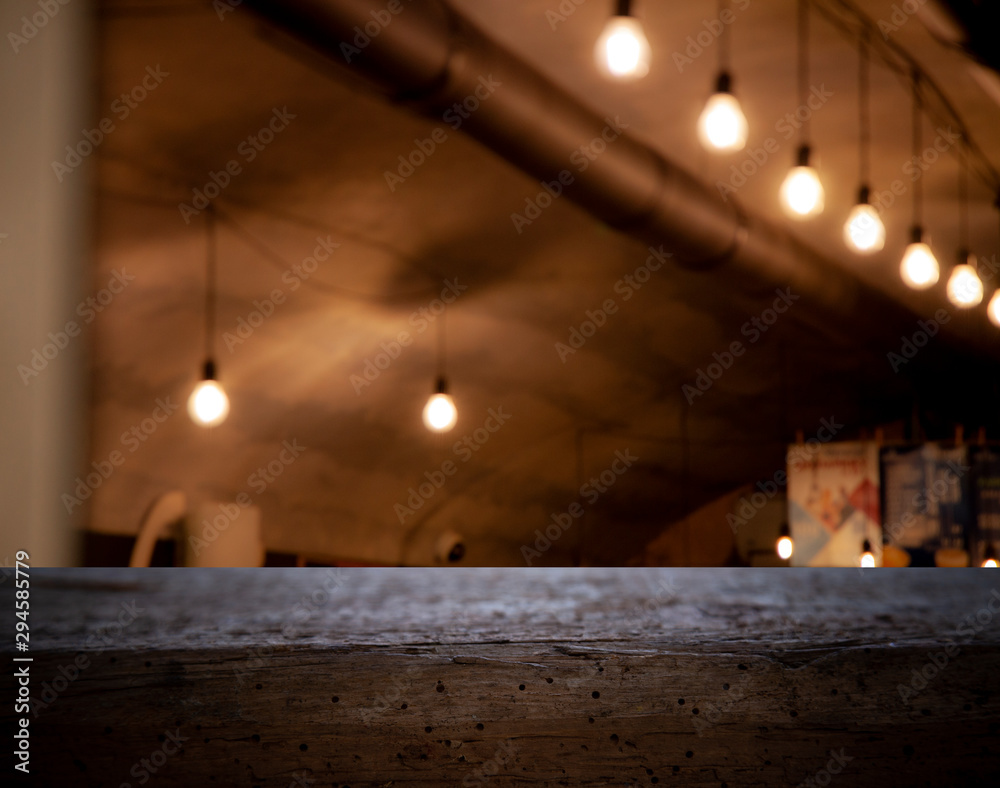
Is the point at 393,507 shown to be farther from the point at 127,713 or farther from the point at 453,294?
the point at 127,713

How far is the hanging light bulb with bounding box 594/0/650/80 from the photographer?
2943 mm

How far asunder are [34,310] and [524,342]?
5603 millimetres

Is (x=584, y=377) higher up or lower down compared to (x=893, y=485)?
higher up

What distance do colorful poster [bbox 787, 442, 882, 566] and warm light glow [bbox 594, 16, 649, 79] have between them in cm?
522

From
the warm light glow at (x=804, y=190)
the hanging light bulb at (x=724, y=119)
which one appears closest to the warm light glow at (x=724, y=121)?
the hanging light bulb at (x=724, y=119)

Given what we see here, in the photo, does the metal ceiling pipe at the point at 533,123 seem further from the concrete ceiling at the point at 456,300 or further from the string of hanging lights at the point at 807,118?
the concrete ceiling at the point at 456,300

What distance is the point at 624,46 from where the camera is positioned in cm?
295

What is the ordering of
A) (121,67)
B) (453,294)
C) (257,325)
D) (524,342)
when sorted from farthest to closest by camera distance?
1. (524,342)
2. (453,294)
3. (257,325)
4. (121,67)

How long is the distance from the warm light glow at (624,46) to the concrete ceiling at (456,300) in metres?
1.32

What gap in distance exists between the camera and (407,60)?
3303 millimetres

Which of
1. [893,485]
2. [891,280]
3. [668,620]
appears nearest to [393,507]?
[893,485]

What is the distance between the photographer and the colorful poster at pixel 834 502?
705cm

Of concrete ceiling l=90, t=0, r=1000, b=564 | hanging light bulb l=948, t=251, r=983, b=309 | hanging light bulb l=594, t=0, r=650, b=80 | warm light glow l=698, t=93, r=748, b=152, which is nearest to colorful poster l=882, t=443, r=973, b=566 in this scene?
concrete ceiling l=90, t=0, r=1000, b=564

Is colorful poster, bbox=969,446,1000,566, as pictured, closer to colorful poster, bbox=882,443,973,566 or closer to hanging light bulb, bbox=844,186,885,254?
colorful poster, bbox=882,443,973,566
